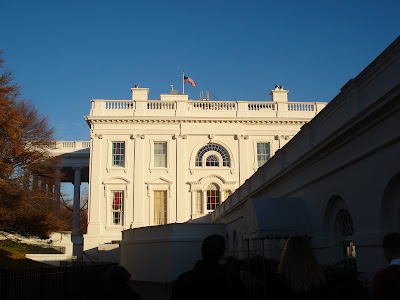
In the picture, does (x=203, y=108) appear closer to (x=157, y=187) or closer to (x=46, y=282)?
(x=157, y=187)

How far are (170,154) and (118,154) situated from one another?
179 inches

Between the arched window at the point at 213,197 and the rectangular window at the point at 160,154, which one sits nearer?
the arched window at the point at 213,197

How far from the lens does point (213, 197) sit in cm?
3959

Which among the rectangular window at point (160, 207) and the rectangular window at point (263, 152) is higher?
the rectangular window at point (263, 152)

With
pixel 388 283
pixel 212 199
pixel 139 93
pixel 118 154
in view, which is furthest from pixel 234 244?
pixel 388 283

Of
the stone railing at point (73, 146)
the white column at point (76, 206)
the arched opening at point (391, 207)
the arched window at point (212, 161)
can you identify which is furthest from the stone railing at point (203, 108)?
the arched opening at point (391, 207)

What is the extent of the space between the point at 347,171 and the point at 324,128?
1.85 meters

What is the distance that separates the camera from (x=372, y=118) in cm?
973

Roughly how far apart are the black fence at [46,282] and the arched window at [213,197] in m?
20.6

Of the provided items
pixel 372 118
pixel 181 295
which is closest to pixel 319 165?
pixel 372 118

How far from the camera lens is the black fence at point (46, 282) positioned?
11988mm

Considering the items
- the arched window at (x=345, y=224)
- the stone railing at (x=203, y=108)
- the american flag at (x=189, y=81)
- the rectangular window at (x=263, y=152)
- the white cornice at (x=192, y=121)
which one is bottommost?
the arched window at (x=345, y=224)

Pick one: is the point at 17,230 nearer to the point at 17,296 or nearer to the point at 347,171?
the point at 17,296

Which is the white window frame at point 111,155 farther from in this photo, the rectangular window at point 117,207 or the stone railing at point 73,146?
the stone railing at point 73,146
